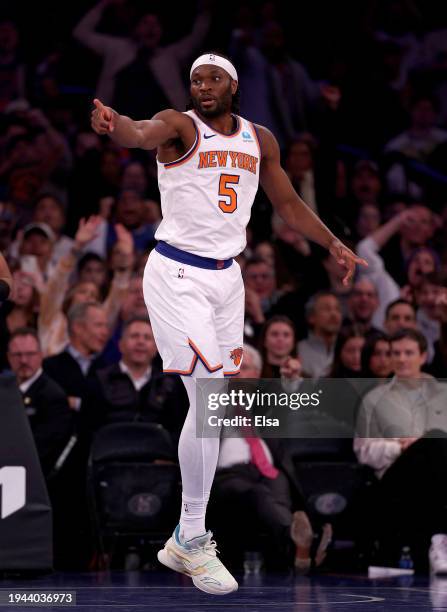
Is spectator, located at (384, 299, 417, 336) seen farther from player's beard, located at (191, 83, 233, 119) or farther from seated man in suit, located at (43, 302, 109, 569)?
player's beard, located at (191, 83, 233, 119)

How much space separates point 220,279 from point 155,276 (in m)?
0.33

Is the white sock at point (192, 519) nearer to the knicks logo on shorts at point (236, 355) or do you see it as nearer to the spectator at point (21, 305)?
the knicks logo on shorts at point (236, 355)

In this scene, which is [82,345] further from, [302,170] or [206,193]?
[206,193]

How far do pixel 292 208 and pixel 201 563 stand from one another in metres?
2.00

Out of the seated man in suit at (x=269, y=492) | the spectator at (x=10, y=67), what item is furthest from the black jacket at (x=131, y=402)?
the spectator at (x=10, y=67)

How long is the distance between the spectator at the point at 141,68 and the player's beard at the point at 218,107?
22.5 feet

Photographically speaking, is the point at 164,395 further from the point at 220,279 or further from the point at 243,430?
the point at 220,279

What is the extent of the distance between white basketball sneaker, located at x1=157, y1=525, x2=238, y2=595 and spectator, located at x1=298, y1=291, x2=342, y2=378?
4.10 m

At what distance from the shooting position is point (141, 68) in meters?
12.8

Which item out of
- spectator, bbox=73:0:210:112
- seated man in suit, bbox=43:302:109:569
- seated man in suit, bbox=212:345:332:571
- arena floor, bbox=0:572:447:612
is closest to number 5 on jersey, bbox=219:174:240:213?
arena floor, bbox=0:572:447:612

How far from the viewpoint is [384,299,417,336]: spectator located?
9.55m

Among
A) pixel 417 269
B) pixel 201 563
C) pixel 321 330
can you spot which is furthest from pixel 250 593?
pixel 417 269

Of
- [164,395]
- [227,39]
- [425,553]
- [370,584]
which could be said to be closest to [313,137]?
[227,39]

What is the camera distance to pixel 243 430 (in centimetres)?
858
